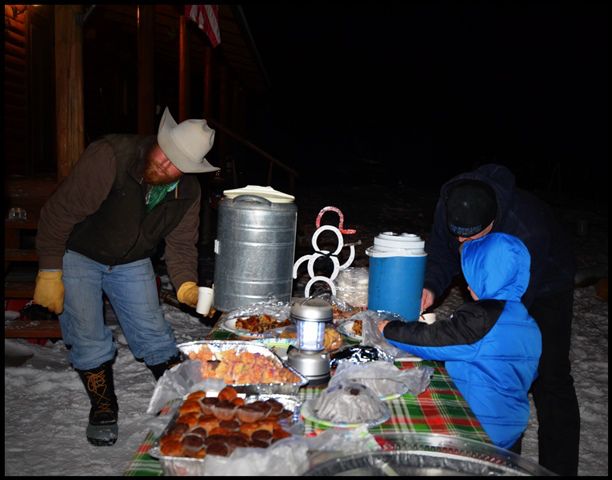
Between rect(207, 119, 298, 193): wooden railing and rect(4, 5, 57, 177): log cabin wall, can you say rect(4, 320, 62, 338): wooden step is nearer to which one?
rect(4, 5, 57, 177): log cabin wall

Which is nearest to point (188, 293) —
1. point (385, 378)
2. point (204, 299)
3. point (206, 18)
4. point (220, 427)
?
point (204, 299)

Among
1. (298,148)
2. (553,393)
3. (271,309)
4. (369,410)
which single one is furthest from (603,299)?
(298,148)

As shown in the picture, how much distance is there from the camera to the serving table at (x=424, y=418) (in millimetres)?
1721

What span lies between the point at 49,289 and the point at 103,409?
3.41 ft

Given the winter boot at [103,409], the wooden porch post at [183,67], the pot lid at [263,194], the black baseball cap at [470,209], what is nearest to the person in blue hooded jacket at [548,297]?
the black baseball cap at [470,209]

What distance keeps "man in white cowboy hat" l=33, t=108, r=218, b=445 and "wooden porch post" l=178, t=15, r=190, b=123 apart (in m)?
7.24

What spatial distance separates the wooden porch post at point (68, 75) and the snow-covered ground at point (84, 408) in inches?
86.8

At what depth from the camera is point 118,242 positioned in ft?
11.4

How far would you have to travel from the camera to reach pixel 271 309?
11.3 feet

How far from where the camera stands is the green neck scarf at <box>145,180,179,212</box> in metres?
3.48

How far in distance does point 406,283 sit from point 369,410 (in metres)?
1.39

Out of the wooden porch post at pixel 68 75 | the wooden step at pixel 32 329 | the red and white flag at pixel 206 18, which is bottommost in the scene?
the wooden step at pixel 32 329

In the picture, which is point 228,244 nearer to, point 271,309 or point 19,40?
point 271,309

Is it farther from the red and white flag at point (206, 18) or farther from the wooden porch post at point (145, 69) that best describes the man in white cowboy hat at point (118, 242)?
the red and white flag at point (206, 18)
